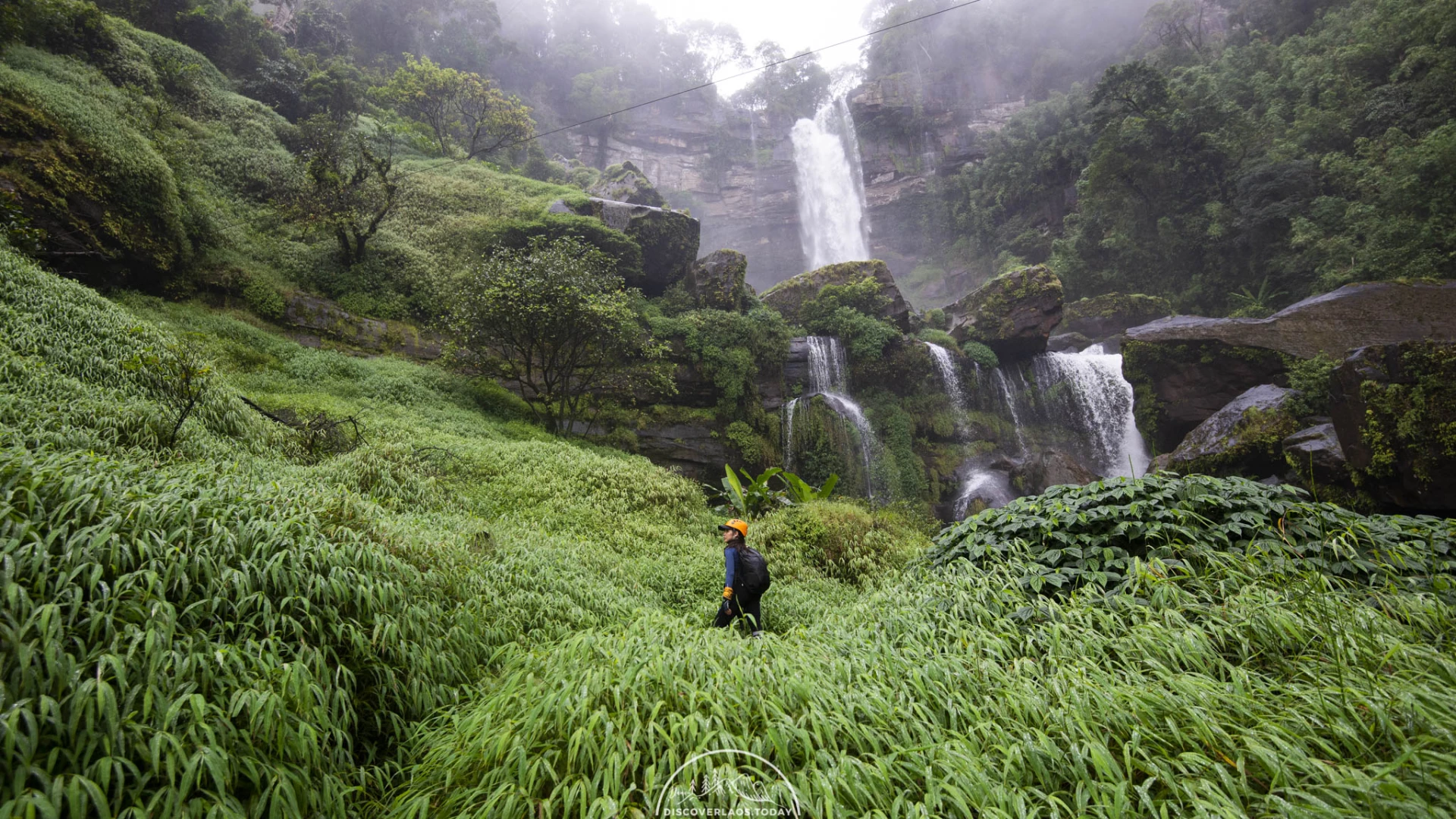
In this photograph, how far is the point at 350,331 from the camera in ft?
44.2

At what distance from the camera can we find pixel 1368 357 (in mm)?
8305

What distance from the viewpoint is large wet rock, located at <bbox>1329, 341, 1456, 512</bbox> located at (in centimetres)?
728

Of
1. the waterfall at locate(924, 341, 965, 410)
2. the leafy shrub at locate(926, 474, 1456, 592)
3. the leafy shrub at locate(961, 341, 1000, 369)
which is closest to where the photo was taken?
the leafy shrub at locate(926, 474, 1456, 592)

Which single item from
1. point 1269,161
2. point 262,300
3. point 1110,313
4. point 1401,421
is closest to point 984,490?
point 1401,421

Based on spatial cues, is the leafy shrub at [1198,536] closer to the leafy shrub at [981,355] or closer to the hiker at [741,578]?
the hiker at [741,578]

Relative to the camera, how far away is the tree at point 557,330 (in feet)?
39.9

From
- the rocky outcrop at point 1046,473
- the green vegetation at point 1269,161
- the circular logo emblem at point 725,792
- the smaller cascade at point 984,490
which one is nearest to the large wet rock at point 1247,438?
the rocky outcrop at point 1046,473

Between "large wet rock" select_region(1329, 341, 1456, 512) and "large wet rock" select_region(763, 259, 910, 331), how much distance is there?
1275 cm

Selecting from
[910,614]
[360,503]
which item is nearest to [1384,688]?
[910,614]

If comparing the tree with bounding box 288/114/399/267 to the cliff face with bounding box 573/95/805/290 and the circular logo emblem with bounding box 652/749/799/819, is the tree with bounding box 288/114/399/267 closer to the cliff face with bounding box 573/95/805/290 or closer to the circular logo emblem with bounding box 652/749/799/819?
the circular logo emblem with bounding box 652/749/799/819

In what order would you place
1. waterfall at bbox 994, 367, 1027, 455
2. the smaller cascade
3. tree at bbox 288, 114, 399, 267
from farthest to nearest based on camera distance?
1. waterfall at bbox 994, 367, 1027, 455
2. the smaller cascade
3. tree at bbox 288, 114, 399, 267

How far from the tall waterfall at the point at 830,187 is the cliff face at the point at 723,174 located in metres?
1.12

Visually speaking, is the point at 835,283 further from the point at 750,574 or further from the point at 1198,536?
the point at 1198,536

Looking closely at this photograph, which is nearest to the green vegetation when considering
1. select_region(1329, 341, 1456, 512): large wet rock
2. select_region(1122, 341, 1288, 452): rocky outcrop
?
select_region(1122, 341, 1288, 452): rocky outcrop
